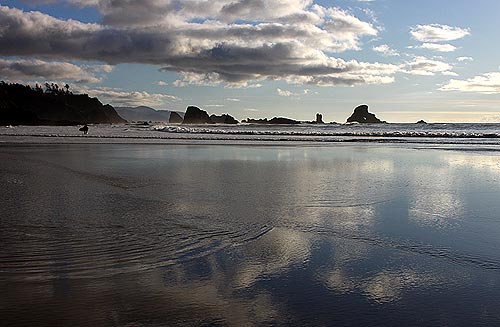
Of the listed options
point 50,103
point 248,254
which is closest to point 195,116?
point 50,103

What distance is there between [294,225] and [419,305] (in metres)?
3.41

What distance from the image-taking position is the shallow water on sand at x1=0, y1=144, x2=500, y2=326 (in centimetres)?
427

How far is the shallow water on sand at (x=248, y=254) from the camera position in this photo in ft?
14.0

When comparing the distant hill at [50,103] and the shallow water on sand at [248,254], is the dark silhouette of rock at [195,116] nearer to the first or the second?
the distant hill at [50,103]

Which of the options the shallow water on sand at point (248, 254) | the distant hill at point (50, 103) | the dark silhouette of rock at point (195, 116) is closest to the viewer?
the shallow water on sand at point (248, 254)

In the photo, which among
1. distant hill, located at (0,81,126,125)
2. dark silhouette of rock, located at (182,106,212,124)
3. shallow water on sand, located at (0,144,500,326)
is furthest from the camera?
dark silhouette of rock, located at (182,106,212,124)

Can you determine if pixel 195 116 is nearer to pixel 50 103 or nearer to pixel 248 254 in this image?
pixel 50 103

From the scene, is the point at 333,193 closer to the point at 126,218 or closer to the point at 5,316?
the point at 126,218

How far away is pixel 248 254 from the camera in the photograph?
→ 605 cm

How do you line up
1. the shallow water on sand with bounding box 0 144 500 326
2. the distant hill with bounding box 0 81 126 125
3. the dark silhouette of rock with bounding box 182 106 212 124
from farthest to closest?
the dark silhouette of rock with bounding box 182 106 212 124 → the distant hill with bounding box 0 81 126 125 → the shallow water on sand with bounding box 0 144 500 326

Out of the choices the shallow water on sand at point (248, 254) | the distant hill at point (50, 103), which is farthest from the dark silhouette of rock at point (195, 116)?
the shallow water on sand at point (248, 254)

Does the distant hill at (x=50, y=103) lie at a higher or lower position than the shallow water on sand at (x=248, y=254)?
higher

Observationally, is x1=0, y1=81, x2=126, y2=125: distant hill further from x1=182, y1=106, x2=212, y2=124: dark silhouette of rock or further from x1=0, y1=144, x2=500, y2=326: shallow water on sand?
x1=0, y1=144, x2=500, y2=326: shallow water on sand

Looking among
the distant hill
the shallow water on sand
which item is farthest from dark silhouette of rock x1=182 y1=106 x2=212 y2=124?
the shallow water on sand
